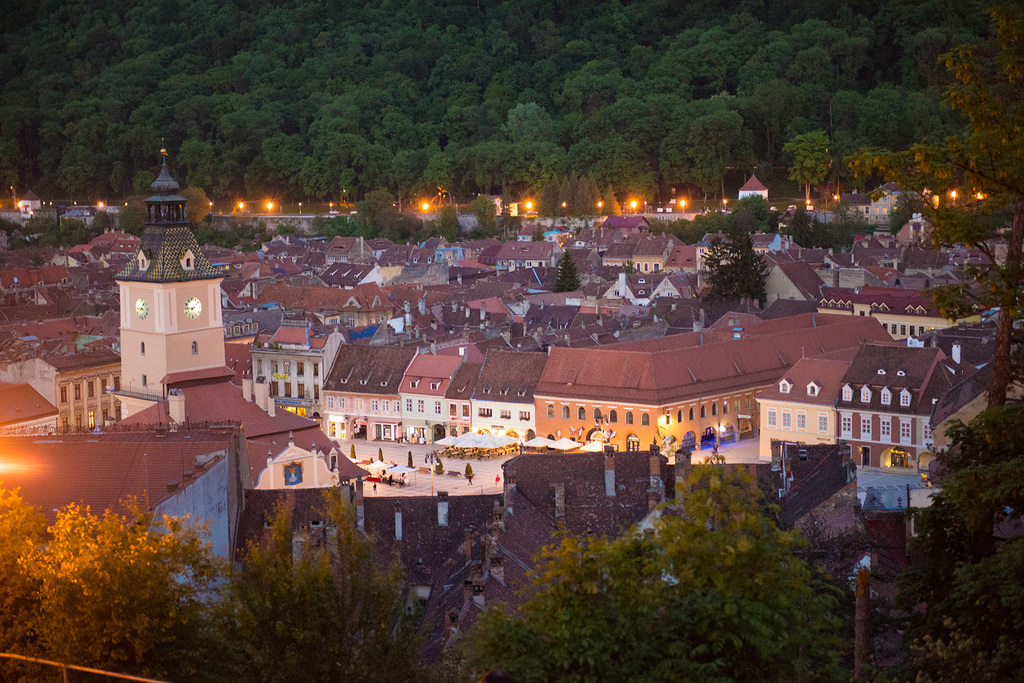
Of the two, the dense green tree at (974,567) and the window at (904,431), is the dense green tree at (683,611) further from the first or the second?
the window at (904,431)

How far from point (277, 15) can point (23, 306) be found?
3506 inches

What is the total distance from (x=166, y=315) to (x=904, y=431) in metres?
22.0

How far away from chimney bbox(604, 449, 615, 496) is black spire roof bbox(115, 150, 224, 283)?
1510 cm

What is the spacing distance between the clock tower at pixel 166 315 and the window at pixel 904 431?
66.4 feet

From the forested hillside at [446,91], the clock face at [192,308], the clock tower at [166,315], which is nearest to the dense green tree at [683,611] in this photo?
the clock tower at [166,315]

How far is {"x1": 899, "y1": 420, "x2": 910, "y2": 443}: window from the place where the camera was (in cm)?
4172

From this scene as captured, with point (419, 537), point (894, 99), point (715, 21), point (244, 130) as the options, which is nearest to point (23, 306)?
point (419, 537)

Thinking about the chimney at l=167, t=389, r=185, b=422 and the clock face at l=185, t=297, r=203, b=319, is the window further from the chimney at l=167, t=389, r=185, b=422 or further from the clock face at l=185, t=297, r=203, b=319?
the chimney at l=167, t=389, r=185, b=422

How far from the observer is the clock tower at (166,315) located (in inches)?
1485

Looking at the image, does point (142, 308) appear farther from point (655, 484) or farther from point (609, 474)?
point (655, 484)

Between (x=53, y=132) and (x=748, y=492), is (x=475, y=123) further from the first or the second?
(x=748, y=492)

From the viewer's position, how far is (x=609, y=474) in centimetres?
2795

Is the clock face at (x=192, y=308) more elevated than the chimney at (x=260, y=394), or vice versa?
the clock face at (x=192, y=308)

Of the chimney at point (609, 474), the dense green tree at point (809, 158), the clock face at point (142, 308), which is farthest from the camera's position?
the dense green tree at point (809, 158)
